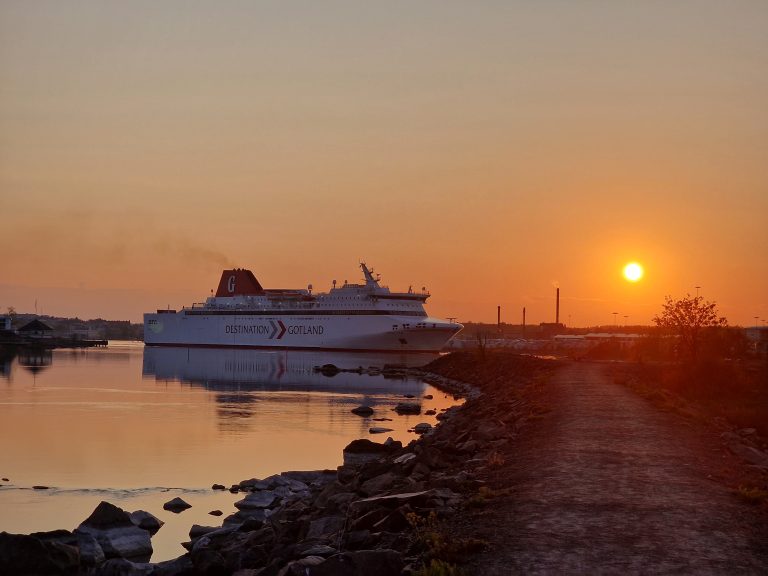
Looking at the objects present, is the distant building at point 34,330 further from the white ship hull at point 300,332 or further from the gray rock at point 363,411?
the gray rock at point 363,411

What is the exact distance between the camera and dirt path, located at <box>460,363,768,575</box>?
32.1 feet

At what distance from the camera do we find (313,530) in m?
14.5

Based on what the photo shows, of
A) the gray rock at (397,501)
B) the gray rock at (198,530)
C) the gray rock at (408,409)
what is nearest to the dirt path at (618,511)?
the gray rock at (397,501)

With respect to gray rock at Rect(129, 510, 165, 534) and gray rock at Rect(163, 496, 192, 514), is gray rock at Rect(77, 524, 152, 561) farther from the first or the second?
gray rock at Rect(163, 496, 192, 514)

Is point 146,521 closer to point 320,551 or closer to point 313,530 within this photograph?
point 313,530

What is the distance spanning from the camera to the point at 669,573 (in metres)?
9.30

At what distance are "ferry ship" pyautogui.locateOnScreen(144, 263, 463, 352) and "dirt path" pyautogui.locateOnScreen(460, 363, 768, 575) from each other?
96.5 meters

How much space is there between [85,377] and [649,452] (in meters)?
60.5

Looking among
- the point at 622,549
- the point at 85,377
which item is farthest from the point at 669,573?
the point at 85,377

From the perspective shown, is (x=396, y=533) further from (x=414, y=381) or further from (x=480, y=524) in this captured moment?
(x=414, y=381)

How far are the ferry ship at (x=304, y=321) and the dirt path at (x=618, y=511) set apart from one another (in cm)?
9655

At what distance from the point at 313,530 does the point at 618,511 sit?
4.96 metres

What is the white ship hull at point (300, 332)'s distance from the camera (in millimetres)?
116812

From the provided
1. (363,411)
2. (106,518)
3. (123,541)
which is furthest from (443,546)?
(363,411)
